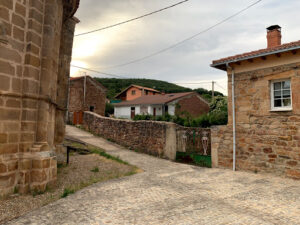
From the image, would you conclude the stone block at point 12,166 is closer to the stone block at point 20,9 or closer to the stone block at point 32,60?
the stone block at point 32,60

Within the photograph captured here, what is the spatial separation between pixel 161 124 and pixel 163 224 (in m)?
7.95

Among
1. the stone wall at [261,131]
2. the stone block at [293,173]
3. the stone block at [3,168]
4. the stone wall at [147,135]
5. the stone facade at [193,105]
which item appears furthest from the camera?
the stone facade at [193,105]

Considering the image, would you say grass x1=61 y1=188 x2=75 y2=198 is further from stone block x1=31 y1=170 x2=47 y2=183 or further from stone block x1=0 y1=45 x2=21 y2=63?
stone block x1=0 y1=45 x2=21 y2=63

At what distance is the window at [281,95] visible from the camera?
23.9 ft

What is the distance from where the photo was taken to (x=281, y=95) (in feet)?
24.5

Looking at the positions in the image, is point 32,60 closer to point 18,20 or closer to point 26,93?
point 26,93

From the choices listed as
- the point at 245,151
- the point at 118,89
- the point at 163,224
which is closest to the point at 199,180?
the point at 245,151

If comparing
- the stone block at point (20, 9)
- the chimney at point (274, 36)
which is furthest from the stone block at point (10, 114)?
the chimney at point (274, 36)

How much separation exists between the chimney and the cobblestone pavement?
5607 millimetres

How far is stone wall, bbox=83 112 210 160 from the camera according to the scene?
11.1 metres

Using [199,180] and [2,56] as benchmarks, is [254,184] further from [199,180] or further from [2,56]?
[2,56]

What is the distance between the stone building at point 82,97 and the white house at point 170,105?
22.0ft

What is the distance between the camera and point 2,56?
15.8ft

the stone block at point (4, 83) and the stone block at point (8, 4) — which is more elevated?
the stone block at point (8, 4)
